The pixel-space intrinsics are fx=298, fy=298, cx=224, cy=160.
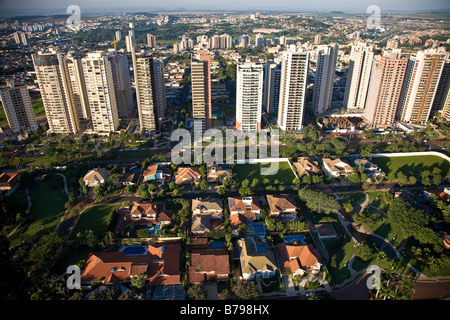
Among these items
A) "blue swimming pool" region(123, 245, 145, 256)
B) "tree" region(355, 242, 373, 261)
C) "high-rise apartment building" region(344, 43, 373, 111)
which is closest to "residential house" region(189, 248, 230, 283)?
"blue swimming pool" region(123, 245, 145, 256)

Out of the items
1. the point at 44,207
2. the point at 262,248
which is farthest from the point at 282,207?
the point at 44,207

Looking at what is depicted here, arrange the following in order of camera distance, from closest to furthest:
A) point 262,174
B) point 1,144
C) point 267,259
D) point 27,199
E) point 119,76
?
1. point 267,259
2. point 27,199
3. point 262,174
4. point 1,144
5. point 119,76

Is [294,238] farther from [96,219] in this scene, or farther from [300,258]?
[96,219]

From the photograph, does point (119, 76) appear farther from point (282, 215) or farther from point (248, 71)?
point (282, 215)

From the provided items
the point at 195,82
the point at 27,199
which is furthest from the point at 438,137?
the point at 27,199

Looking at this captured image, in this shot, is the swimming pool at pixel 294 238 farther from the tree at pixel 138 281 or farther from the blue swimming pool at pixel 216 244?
the tree at pixel 138 281
